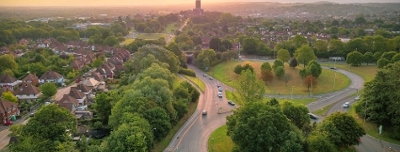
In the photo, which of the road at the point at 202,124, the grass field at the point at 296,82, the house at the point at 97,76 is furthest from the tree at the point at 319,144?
the house at the point at 97,76

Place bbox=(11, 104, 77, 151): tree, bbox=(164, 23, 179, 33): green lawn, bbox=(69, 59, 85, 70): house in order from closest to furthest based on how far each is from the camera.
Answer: bbox=(11, 104, 77, 151): tree < bbox=(69, 59, 85, 70): house < bbox=(164, 23, 179, 33): green lawn

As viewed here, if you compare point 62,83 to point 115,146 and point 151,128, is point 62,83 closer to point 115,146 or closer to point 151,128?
point 151,128

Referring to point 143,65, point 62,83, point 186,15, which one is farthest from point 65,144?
point 186,15

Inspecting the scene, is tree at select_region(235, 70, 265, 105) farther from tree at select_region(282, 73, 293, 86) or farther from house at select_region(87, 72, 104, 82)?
house at select_region(87, 72, 104, 82)

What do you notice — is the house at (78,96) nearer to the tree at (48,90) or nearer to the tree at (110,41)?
the tree at (48,90)

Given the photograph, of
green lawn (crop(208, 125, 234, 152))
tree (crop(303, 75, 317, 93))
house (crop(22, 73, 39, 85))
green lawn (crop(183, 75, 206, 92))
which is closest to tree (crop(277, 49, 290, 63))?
tree (crop(303, 75, 317, 93))

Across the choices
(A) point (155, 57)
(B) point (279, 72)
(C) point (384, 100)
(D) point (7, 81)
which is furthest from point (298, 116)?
(D) point (7, 81)
